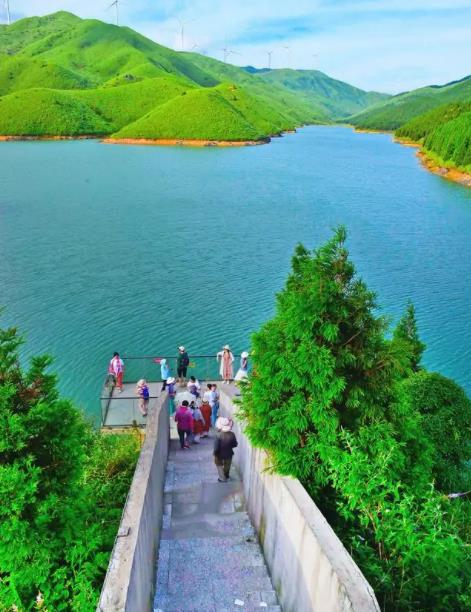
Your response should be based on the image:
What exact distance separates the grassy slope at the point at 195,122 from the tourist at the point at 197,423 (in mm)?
124194

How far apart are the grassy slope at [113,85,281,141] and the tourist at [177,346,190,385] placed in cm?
12018

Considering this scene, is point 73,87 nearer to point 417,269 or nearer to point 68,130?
point 68,130

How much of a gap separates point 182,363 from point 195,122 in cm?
12943

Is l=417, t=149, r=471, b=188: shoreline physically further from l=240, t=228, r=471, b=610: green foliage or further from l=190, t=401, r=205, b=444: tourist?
l=240, t=228, r=471, b=610: green foliage

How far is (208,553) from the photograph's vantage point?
640cm

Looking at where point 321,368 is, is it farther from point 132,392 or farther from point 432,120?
point 432,120

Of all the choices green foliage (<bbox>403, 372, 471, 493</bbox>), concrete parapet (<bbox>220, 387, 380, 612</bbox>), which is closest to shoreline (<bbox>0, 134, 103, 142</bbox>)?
green foliage (<bbox>403, 372, 471, 493</bbox>)

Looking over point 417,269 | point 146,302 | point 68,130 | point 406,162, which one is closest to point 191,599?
point 146,302

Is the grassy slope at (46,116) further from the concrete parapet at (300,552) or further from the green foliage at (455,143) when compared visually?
the concrete parapet at (300,552)

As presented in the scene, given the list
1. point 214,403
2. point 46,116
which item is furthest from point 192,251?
point 46,116

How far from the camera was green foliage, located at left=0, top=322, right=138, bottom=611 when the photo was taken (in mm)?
5480

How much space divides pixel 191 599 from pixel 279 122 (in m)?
198

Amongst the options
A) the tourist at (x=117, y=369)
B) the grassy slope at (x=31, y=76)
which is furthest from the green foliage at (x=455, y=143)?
the grassy slope at (x=31, y=76)

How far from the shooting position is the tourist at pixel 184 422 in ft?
32.7
